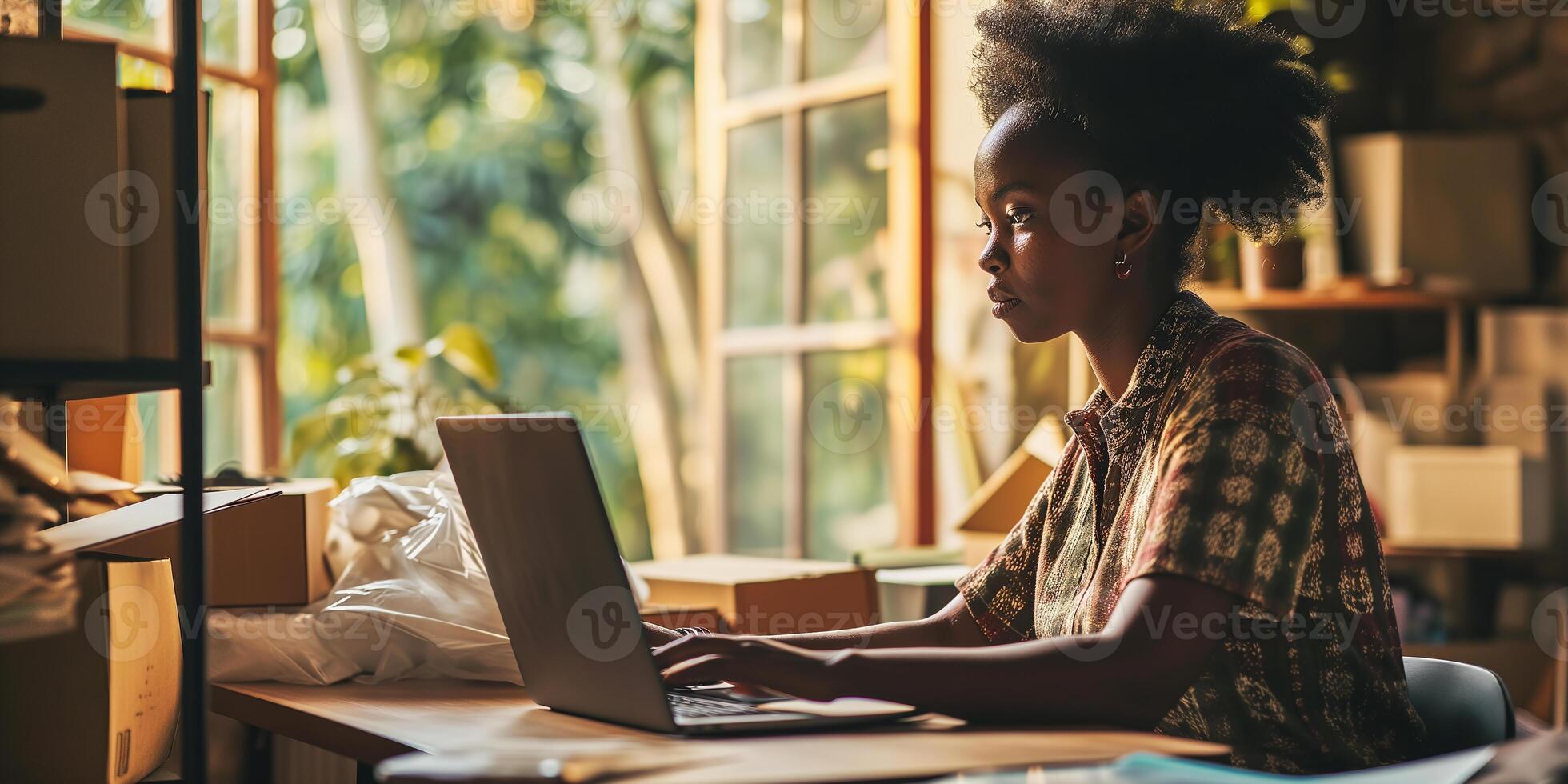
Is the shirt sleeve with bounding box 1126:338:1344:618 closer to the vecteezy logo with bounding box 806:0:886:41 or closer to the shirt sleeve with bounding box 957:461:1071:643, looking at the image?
the shirt sleeve with bounding box 957:461:1071:643

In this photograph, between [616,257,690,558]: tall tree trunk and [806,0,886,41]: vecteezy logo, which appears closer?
[806,0,886,41]: vecteezy logo

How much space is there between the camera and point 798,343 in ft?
11.5

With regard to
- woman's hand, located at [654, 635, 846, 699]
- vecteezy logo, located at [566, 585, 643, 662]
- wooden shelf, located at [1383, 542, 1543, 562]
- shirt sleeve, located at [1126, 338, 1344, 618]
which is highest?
shirt sleeve, located at [1126, 338, 1344, 618]

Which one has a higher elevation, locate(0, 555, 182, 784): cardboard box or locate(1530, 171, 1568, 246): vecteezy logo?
locate(1530, 171, 1568, 246): vecteezy logo

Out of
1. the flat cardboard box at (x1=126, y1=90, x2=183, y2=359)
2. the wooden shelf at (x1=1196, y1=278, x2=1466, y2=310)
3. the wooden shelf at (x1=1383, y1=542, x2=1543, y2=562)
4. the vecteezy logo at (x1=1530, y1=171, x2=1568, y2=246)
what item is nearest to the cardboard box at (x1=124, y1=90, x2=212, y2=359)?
the flat cardboard box at (x1=126, y1=90, x2=183, y2=359)

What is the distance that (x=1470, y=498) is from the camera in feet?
10.3

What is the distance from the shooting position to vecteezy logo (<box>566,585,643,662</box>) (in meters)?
1.02

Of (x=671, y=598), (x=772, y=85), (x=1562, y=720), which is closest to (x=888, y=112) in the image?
(x=772, y=85)

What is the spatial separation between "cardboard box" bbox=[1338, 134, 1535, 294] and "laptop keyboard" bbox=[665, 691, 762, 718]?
2.66 metres

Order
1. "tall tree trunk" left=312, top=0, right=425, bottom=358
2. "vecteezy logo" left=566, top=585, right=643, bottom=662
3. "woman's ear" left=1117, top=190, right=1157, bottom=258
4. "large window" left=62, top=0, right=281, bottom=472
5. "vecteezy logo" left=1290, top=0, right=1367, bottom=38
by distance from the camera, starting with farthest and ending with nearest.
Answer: "tall tree trunk" left=312, top=0, right=425, bottom=358
"vecteezy logo" left=1290, top=0, right=1367, bottom=38
"large window" left=62, top=0, right=281, bottom=472
"woman's ear" left=1117, top=190, right=1157, bottom=258
"vecteezy logo" left=566, top=585, right=643, bottom=662

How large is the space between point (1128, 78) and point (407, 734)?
2.98 feet

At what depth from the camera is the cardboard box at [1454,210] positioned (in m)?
3.32

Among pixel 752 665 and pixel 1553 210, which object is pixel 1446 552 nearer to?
pixel 1553 210
